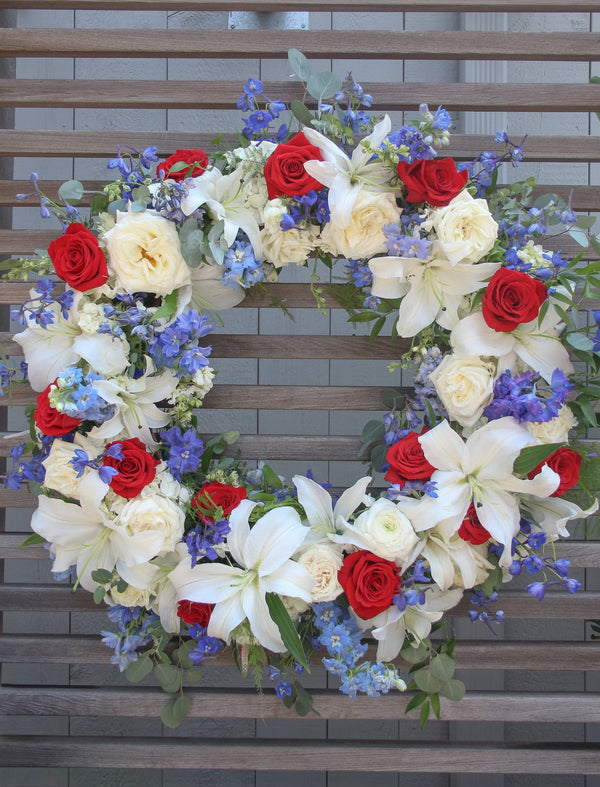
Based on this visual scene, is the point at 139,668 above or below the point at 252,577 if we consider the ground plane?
below

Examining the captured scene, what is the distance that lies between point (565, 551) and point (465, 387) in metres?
0.47

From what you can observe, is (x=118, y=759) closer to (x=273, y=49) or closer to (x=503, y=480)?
(x=503, y=480)

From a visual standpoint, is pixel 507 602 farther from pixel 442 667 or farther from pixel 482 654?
pixel 442 667

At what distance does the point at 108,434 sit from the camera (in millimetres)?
1189

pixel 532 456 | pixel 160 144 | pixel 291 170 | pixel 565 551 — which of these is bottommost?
pixel 565 551

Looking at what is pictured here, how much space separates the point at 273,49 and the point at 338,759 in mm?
1471

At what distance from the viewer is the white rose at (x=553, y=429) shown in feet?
3.92

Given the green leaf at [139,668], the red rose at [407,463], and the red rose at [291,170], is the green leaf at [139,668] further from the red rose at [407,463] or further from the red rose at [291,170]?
the red rose at [291,170]

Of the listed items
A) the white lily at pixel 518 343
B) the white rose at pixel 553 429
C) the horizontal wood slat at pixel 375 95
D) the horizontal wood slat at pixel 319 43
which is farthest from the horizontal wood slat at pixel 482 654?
the horizontal wood slat at pixel 319 43

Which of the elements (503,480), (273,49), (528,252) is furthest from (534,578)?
(273,49)

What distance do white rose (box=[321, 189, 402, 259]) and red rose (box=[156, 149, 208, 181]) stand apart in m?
0.26

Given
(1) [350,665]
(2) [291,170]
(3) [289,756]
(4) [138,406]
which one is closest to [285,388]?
(4) [138,406]

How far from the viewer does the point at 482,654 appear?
4.55 feet

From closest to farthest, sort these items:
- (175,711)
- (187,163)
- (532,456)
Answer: (532,456) → (187,163) → (175,711)
